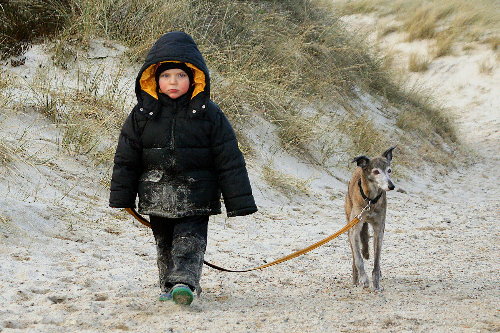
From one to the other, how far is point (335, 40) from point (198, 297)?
10612mm

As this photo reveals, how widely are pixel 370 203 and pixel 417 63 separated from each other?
16082 mm

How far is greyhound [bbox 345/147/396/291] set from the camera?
475cm

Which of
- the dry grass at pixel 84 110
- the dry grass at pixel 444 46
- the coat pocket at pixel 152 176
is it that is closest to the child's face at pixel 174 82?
the coat pocket at pixel 152 176

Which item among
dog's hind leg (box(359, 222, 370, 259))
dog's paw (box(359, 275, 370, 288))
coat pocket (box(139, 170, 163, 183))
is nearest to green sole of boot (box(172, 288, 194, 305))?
coat pocket (box(139, 170, 163, 183))

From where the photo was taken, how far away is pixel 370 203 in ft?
15.7

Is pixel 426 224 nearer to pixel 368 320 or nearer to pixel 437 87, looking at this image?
pixel 368 320

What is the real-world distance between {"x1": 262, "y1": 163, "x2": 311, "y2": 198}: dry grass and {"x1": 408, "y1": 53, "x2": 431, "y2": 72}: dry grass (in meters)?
12.7

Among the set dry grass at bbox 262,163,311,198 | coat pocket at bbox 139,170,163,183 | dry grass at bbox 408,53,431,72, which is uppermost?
dry grass at bbox 408,53,431,72

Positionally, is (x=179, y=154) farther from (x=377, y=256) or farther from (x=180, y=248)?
(x=377, y=256)

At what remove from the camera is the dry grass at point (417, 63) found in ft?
65.4

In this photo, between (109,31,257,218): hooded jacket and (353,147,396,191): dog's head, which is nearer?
(109,31,257,218): hooded jacket

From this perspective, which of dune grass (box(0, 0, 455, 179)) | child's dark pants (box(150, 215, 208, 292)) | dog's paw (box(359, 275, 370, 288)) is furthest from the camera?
dune grass (box(0, 0, 455, 179))

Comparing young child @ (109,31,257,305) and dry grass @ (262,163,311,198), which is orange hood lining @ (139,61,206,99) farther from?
dry grass @ (262,163,311,198)

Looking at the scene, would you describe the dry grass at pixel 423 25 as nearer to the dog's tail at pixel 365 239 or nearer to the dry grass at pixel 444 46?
the dry grass at pixel 444 46
